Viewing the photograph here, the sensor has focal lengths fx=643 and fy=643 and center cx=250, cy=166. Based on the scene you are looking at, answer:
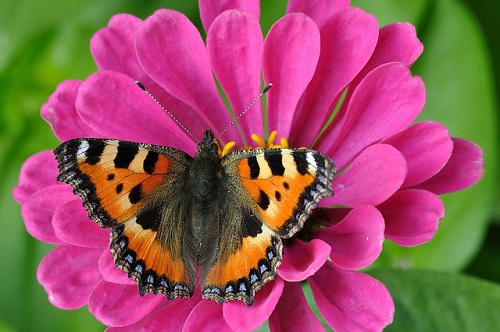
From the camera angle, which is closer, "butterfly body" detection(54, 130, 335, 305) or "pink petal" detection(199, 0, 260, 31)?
"butterfly body" detection(54, 130, 335, 305)

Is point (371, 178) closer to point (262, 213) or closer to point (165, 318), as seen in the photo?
point (262, 213)

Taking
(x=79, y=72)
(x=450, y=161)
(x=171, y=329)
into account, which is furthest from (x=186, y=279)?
(x=79, y=72)

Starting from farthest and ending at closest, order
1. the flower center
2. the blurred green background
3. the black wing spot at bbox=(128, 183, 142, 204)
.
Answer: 1. the blurred green background
2. the flower center
3. the black wing spot at bbox=(128, 183, 142, 204)

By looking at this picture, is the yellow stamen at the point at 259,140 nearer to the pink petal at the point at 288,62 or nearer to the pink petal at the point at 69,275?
the pink petal at the point at 288,62

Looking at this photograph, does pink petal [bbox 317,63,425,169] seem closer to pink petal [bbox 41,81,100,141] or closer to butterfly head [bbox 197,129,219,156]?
butterfly head [bbox 197,129,219,156]

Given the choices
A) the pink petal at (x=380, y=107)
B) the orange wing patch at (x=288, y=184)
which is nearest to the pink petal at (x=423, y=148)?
the pink petal at (x=380, y=107)

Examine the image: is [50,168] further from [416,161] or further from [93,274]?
[416,161]

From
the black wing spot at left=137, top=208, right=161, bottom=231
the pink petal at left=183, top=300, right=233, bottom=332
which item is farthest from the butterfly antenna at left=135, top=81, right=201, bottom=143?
the pink petal at left=183, top=300, right=233, bottom=332
